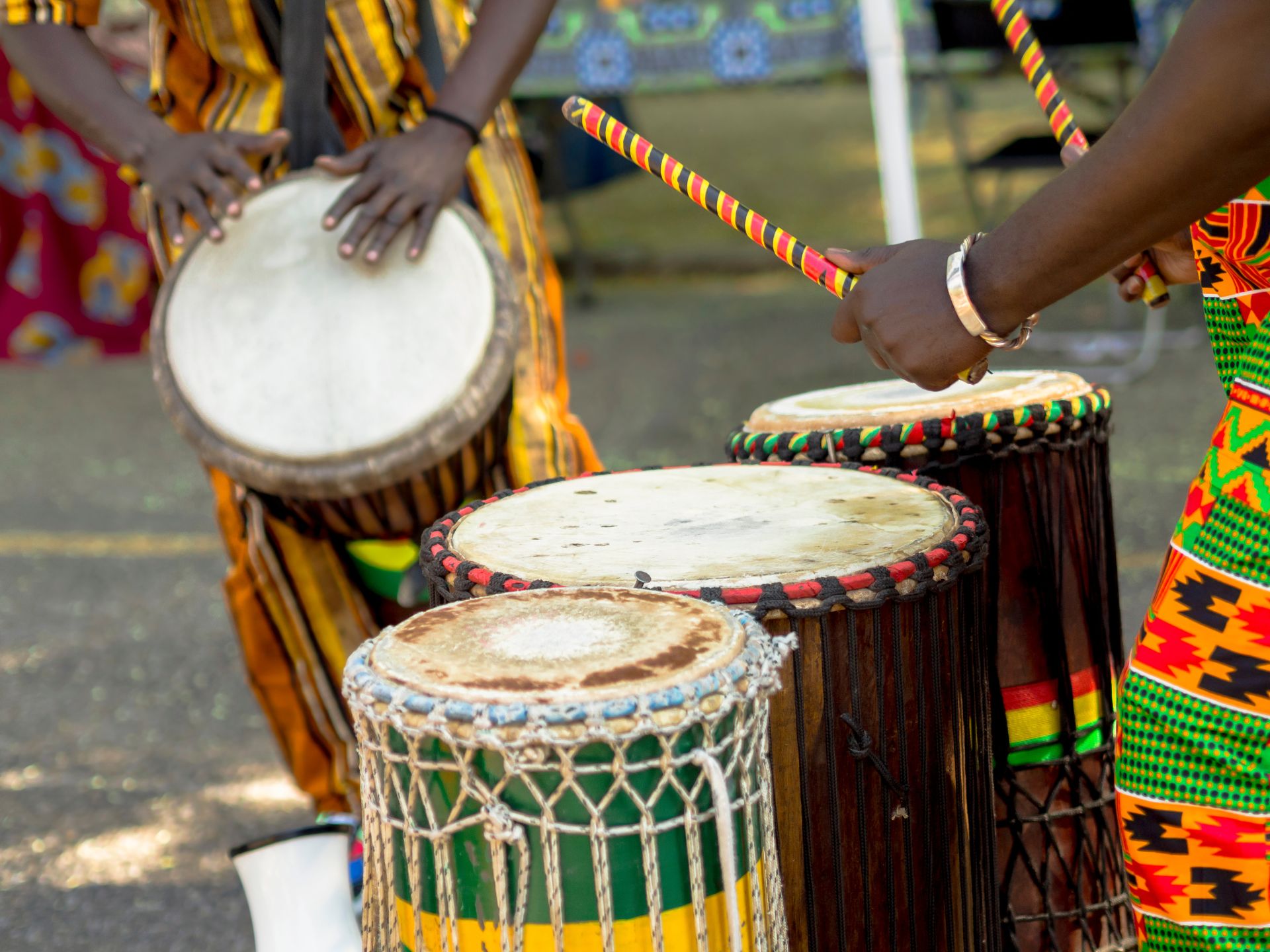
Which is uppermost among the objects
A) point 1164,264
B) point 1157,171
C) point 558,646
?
point 1157,171

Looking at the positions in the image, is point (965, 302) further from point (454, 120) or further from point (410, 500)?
point (454, 120)

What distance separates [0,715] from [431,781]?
6.52 ft

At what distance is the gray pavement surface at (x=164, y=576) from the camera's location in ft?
6.94

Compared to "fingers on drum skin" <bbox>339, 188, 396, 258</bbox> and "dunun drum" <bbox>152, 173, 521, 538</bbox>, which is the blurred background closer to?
"dunun drum" <bbox>152, 173, 521, 538</bbox>

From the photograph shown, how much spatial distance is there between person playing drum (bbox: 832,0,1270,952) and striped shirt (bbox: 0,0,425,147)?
1.14 meters

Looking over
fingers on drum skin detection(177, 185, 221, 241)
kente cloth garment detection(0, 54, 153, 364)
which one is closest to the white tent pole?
fingers on drum skin detection(177, 185, 221, 241)

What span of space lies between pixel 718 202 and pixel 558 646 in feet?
1.60

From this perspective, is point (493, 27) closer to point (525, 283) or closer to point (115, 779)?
point (525, 283)

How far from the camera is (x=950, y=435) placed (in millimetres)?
1495

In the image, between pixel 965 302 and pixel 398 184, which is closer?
pixel 965 302

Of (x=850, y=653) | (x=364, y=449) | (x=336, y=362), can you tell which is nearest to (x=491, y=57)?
(x=336, y=362)

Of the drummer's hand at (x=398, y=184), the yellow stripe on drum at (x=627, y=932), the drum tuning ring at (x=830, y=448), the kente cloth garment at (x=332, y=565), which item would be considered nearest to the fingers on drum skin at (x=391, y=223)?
the drummer's hand at (x=398, y=184)

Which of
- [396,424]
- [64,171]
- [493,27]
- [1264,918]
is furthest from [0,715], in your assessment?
[64,171]

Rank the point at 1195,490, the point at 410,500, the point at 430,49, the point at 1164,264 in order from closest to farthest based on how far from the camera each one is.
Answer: the point at 1195,490 → the point at 1164,264 → the point at 410,500 → the point at 430,49
